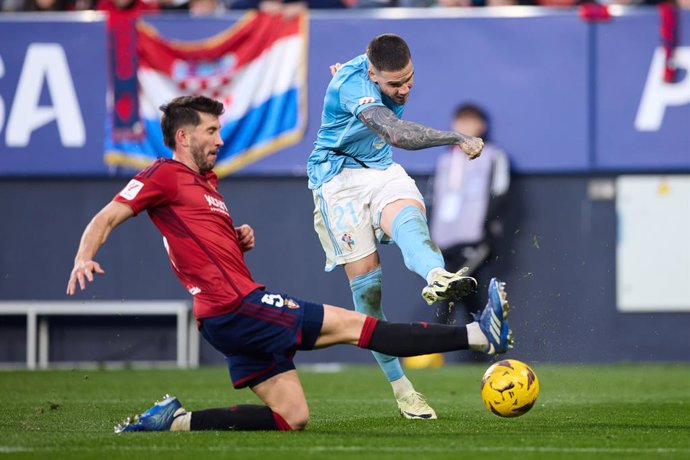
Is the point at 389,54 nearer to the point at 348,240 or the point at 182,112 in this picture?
the point at 348,240

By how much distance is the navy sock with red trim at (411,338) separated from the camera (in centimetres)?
681

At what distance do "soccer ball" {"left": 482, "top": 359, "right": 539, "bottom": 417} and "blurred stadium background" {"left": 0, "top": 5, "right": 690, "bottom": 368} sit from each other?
6152 millimetres

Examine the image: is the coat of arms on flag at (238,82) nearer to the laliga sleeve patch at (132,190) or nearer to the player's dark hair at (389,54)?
the player's dark hair at (389,54)

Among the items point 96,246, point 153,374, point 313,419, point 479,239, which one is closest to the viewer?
point 96,246

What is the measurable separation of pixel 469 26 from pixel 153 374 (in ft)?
17.1

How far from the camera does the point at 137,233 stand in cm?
1439

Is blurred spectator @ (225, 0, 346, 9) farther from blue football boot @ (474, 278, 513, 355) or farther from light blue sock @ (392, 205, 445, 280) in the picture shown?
blue football boot @ (474, 278, 513, 355)

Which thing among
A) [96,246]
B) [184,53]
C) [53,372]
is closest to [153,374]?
[53,372]

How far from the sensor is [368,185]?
842cm

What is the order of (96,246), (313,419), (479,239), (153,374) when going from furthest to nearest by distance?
(479,239)
(153,374)
(313,419)
(96,246)

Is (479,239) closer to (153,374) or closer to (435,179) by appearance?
(435,179)

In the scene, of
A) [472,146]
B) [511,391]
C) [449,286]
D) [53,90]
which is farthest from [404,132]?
[53,90]

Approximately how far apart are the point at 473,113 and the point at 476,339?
7440 millimetres

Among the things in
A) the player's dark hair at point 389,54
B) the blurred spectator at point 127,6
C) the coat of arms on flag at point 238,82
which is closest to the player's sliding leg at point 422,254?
the player's dark hair at point 389,54
